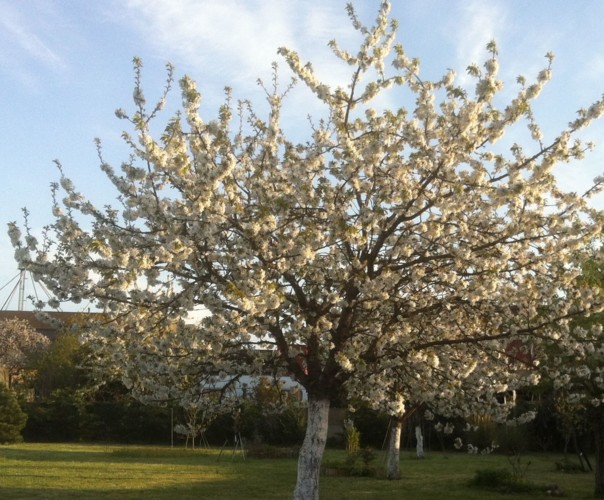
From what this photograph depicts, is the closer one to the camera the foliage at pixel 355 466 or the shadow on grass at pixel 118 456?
the foliage at pixel 355 466

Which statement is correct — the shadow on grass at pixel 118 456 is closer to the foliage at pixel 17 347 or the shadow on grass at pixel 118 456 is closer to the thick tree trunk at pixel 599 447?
the thick tree trunk at pixel 599 447

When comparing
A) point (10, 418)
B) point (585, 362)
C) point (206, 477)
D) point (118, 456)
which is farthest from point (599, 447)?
point (10, 418)

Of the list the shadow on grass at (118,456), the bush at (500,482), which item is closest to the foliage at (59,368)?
the shadow on grass at (118,456)

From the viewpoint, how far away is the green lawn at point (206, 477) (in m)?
16.1

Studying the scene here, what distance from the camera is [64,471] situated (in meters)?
20.0

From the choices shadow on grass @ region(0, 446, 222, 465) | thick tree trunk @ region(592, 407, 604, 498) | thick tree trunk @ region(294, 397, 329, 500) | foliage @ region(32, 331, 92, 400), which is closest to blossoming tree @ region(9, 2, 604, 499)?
thick tree trunk @ region(294, 397, 329, 500)

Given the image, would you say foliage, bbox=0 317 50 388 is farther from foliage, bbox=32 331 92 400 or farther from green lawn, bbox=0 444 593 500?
green lawn, bbox=0 444 593 500

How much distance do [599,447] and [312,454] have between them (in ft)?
26.4

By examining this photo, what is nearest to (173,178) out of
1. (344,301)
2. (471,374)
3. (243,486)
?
(344,301)

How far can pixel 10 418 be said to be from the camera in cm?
3109

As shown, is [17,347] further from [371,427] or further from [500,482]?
[500,482]

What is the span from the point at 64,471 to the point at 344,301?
12.8m

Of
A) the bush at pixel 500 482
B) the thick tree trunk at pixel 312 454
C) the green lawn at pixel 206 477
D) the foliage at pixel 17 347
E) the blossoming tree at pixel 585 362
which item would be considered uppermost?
the foliage at pixel 17 347

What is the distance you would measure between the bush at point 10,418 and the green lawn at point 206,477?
410 cm
